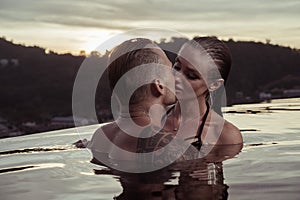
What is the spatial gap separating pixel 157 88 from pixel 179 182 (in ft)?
2.33

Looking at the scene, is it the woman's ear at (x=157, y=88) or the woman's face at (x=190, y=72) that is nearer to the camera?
the woman's ear at (x=157, y=88)

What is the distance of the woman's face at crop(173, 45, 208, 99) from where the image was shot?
3.33 metres

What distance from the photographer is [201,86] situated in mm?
3381

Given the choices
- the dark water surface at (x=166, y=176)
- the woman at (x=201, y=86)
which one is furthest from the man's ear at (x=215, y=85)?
the dark water surface at (x=166, y=176)

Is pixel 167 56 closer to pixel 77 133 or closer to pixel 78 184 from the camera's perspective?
pixel 78 184

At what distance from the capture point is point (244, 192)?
2365 mm

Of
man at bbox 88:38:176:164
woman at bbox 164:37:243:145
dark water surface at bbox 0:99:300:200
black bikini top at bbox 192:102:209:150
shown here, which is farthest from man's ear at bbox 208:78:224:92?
dark water surface at bbox 0:99:300:200

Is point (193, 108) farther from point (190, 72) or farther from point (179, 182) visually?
point (179, 182)

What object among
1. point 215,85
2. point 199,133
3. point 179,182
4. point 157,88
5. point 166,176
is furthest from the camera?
point 215,85

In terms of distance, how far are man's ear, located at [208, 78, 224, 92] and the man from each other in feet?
0.90

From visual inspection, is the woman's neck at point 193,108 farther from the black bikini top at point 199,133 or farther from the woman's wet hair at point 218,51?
the woman's wet hair at point 218,51

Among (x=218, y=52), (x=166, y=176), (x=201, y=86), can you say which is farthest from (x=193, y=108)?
(x=166, y=176)

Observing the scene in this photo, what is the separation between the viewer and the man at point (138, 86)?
312 centimetres

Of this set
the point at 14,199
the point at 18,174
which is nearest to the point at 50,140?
the point at 18,174
